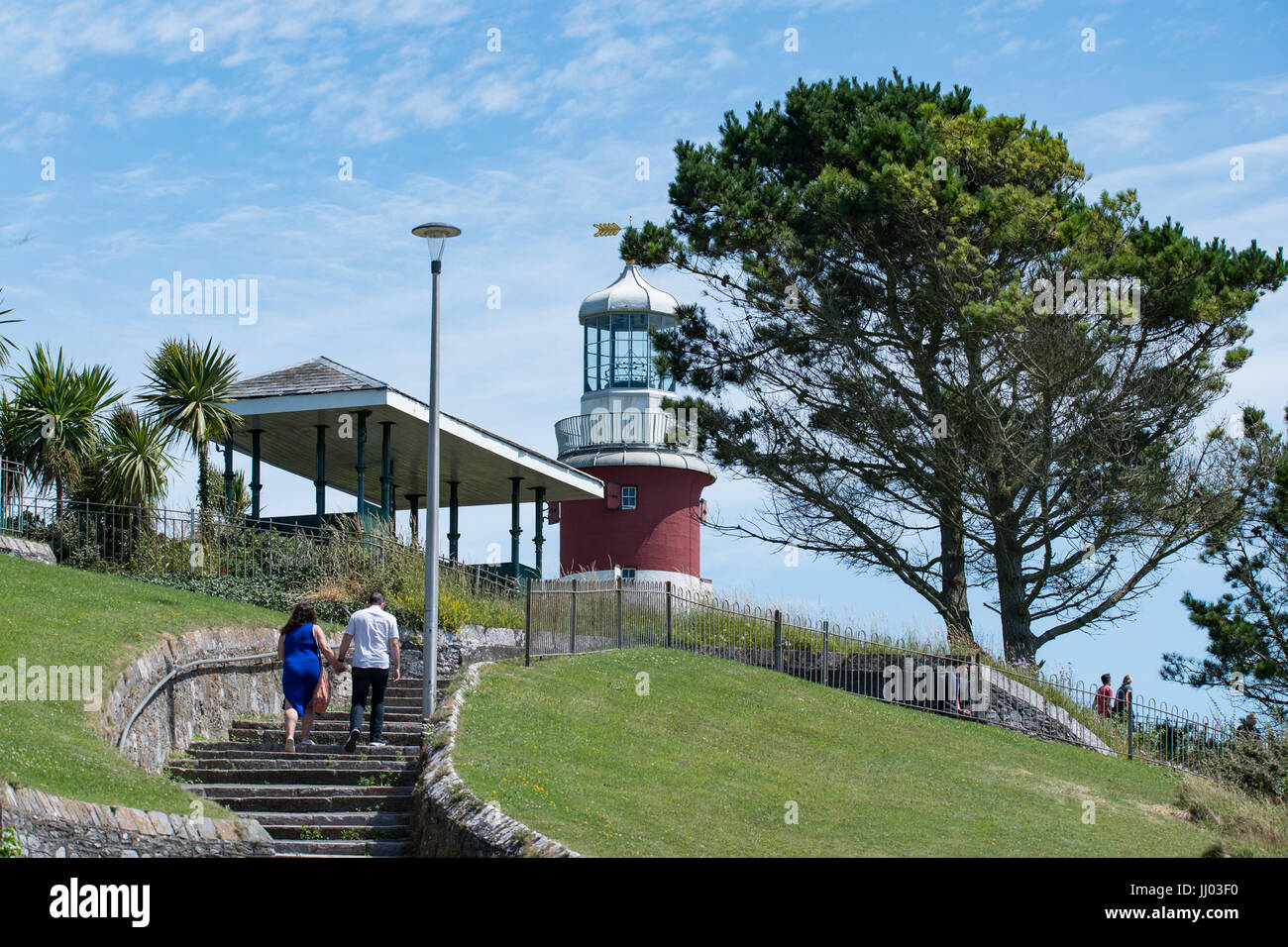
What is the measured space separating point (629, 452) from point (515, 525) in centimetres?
446

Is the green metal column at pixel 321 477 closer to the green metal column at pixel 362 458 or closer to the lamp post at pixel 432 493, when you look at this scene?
the green metal column at pixel 362 458

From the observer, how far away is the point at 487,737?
1478cm

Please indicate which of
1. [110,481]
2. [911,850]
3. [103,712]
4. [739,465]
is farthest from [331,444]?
[911,850]

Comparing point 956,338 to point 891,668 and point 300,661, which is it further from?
point 300,661

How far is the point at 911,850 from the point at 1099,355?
1557 cm

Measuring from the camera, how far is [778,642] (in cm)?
2394

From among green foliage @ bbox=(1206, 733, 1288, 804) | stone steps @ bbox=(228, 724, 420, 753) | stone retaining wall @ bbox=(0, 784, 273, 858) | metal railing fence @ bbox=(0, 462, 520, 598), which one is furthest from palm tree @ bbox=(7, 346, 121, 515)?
green foliage @ bbox=(1206, 733, 1288, 804)

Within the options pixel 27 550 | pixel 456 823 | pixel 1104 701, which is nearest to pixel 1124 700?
pixel 1104 701

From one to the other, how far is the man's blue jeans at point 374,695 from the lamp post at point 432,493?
790 millimetres

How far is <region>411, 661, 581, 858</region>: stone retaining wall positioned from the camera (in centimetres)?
1076

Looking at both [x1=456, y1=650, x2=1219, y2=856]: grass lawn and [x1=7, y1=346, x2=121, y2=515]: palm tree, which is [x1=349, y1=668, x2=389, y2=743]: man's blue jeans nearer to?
[x1=456, y1=650, x2=1219, y2=856]: grass lawn
